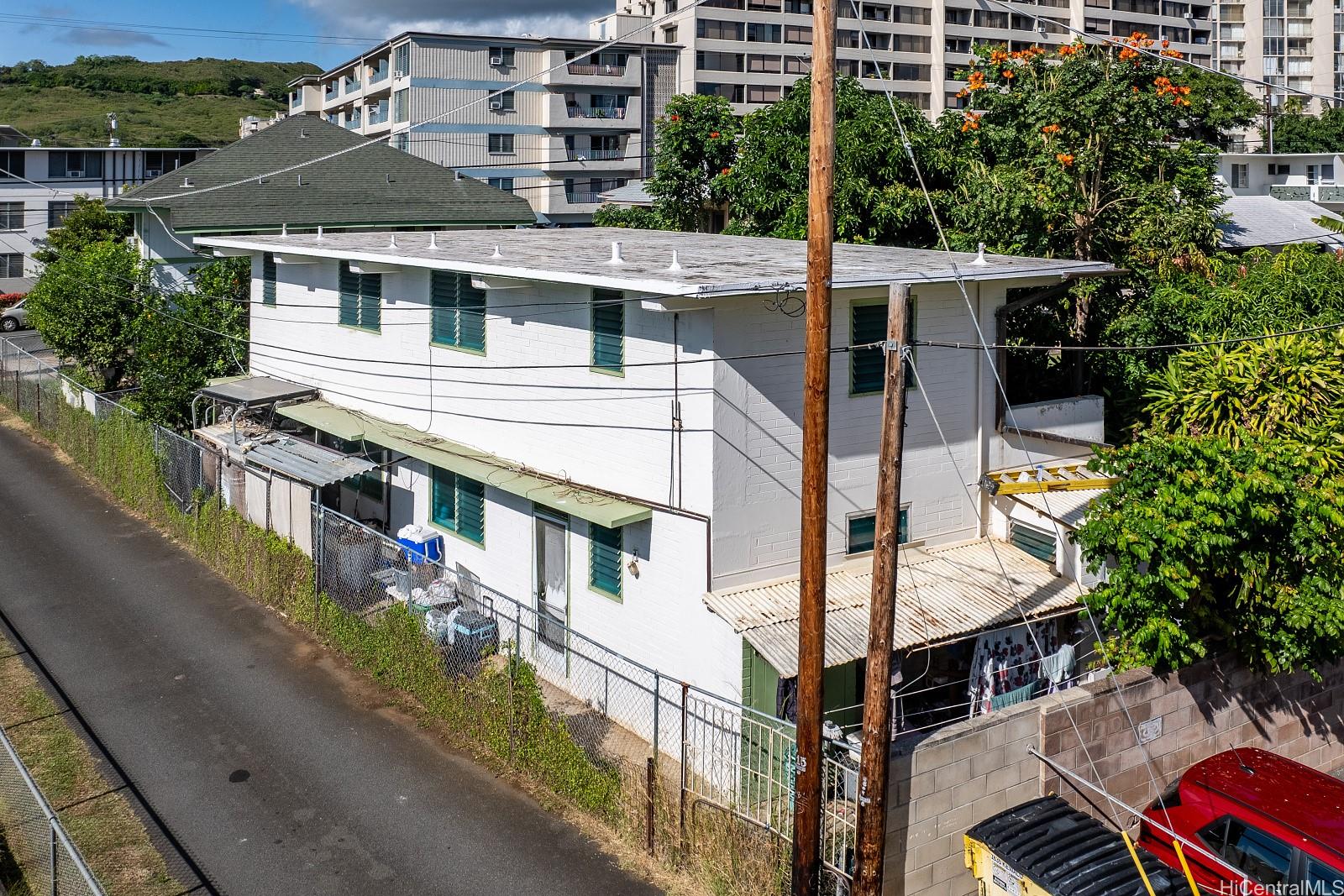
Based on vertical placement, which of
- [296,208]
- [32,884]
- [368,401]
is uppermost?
[296,208]

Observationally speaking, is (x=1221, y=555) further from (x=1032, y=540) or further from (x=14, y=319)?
(x=14, y=319)

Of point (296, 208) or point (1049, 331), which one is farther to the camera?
point (296, 208)

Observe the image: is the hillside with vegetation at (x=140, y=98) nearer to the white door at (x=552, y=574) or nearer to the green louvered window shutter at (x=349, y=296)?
the green louvered window shutter at (x=349, y=296)

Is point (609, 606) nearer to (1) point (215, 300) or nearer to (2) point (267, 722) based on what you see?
(2) point (267, 722)

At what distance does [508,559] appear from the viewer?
16297 millimetres

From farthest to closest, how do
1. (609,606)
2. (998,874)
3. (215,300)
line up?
(215,300)
(609,606)
(998,874)

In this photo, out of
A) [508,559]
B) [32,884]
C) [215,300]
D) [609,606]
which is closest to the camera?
[32,884]

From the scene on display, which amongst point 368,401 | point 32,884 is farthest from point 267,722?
point 368,401

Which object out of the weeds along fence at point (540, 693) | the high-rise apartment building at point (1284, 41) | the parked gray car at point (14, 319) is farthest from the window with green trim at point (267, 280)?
the high-rise apartment building at point (1284, 41)

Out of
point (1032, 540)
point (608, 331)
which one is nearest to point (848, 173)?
point (608, 331)

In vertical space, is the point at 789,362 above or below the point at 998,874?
above

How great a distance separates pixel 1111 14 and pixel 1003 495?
76516mm

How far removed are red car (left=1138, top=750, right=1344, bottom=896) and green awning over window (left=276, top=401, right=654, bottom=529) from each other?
6.28 metres

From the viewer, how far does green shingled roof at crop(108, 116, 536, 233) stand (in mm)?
30191
